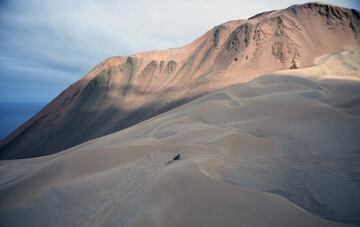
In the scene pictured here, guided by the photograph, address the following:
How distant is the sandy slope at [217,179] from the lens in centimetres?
311

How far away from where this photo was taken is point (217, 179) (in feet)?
12.4

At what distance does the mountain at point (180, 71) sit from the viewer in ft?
79.5

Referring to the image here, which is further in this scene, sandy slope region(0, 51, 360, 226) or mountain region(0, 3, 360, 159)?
mountain region(0, 3, 360, 159)

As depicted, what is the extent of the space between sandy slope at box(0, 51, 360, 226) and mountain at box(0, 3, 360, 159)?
53.7 ft

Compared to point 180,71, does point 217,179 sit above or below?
below

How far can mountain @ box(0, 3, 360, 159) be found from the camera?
24228 millimetres

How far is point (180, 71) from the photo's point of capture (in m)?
32.0

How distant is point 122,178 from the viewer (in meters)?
4.62

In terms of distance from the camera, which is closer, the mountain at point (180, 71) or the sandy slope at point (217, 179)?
the sandy slope at point (217, 179)

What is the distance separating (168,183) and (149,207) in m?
0.45

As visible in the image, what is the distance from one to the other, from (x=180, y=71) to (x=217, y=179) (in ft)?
94.2

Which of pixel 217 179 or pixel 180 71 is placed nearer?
pixel 217 179

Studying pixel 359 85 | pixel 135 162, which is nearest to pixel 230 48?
pixel 359 85

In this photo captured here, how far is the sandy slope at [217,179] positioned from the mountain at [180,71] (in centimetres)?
1636
